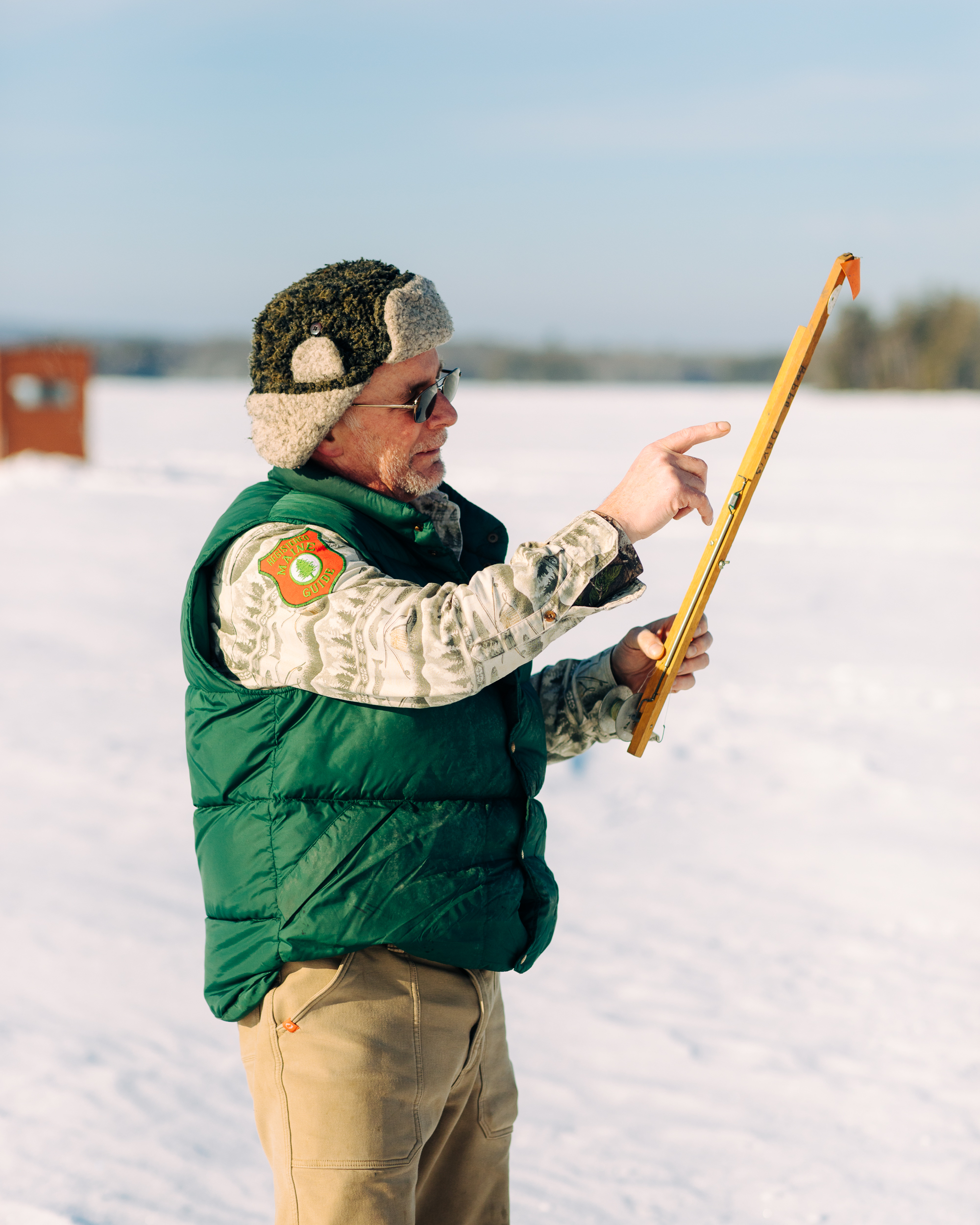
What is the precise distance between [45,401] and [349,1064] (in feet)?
45.8

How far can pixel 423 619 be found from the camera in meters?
1.48

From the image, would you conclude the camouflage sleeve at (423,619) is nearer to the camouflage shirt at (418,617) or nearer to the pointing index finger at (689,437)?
the camouflage shirt at (418,617)

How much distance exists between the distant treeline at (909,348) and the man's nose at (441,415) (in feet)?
148

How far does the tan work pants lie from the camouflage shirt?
43 cm

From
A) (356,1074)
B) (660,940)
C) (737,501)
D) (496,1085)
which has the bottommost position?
(660,940)

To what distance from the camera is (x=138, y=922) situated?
3896mm

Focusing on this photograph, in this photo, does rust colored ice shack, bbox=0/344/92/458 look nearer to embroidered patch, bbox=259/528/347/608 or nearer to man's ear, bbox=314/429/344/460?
man's ear, bbox=314/429/344/460

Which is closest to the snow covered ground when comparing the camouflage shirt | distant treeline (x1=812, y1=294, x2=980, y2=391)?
the camouflage shirt

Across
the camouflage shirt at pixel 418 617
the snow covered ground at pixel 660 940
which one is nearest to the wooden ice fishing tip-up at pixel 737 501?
the camouflage shirt at pixel 418 617

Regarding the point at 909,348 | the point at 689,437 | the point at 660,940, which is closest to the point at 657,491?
the point at 689,437

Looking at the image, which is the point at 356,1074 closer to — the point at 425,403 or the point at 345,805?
the point at 345,805

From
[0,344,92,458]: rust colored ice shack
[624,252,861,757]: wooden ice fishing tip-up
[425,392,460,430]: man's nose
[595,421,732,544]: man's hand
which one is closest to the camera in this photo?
[595,421,732,544]: man's hand

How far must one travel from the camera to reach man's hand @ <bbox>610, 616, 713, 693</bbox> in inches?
78.7

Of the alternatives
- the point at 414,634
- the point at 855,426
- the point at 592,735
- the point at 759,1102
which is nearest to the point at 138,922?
the point at 759,1102
